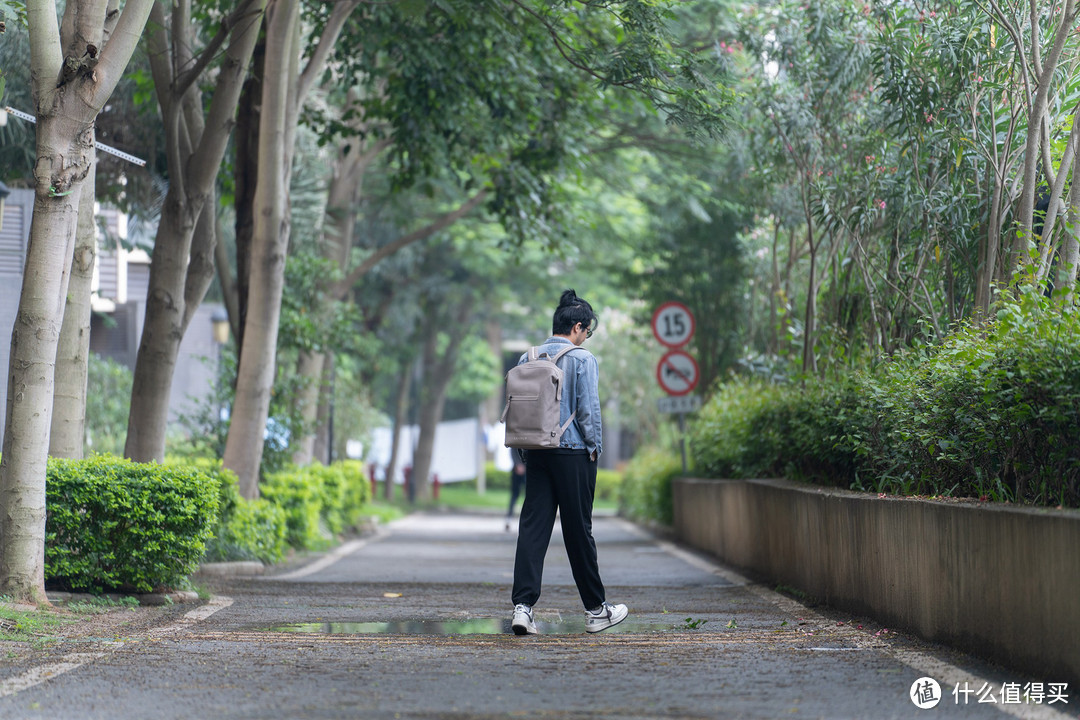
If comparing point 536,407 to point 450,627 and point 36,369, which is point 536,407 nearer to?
point 450,627

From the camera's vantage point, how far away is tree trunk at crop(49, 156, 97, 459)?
9133mm

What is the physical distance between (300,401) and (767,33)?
8.16 metres

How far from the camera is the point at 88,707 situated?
489 cm

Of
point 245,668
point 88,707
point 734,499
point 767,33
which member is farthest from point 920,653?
point 767,33

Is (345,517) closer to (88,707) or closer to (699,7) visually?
(699,7)

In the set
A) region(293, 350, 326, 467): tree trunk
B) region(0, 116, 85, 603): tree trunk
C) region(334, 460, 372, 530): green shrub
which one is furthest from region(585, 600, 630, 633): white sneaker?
region(334, 460, 372, 530): green shrub

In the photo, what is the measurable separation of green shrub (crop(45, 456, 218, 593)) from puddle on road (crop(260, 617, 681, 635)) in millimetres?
1390

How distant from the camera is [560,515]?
7281mm

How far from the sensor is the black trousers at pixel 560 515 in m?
7.24

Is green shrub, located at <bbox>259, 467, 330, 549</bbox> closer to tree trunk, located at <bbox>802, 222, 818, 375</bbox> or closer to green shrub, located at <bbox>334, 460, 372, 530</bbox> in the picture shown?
green shrub, located at <bbox>334, 460, 372, 530</bbox>

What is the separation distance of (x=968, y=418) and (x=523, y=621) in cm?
257

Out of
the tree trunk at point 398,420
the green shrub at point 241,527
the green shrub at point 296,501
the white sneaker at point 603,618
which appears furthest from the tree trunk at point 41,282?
the tree trunk at point 398,420

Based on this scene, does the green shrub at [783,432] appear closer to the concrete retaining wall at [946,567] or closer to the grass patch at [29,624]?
the concrete retaining wall at [946,567]

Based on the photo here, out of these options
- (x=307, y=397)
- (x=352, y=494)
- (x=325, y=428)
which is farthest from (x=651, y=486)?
(x=307, y=397)
